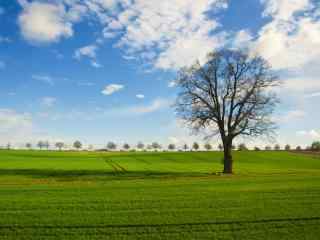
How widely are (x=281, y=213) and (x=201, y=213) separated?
316 centimetres

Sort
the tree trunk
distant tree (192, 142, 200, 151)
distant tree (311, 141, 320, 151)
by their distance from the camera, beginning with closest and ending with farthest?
the tree trunk → distant tree (311, 141, 320, 151) → distant tree (192, 142, 200, 151)

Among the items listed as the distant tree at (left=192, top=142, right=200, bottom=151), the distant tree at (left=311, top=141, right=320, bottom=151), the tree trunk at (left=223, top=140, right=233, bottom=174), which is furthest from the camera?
the distant tree at (left=192, top=142, right=200, bottom=151)

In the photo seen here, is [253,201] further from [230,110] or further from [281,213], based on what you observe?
[230,110]

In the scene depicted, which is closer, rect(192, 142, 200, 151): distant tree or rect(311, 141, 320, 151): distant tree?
rect(311, 141, 320, 151): distant tree

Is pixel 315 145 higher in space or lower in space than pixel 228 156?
higher

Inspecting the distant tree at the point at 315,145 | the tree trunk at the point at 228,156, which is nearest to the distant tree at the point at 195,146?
the distant tree at the point at 315,145

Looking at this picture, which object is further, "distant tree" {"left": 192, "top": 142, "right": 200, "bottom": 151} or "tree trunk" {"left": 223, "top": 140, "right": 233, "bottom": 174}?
"distant tree" {"left": 192, "top": 142, "right": 200, "bottom": 151}

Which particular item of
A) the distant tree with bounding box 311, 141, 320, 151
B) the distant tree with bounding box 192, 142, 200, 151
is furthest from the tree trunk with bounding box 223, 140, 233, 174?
the distant tree with bounding box 192, 142, 200, 151

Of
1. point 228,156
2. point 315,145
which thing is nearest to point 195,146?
point 315,145

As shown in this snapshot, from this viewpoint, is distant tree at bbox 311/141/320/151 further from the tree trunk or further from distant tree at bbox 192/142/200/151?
the tree trunk

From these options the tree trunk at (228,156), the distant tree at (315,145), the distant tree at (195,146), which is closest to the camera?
the tree trunk at (228,156)

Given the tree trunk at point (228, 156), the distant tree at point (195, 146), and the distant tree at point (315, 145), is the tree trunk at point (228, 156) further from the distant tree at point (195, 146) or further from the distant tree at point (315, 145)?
the distant tree at point (195, 146)

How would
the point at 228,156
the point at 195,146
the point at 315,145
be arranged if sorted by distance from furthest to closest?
the point at 195,146
the point at 315,145
the point at 228,156

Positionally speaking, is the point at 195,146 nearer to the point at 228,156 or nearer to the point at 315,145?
the point at 315,145
